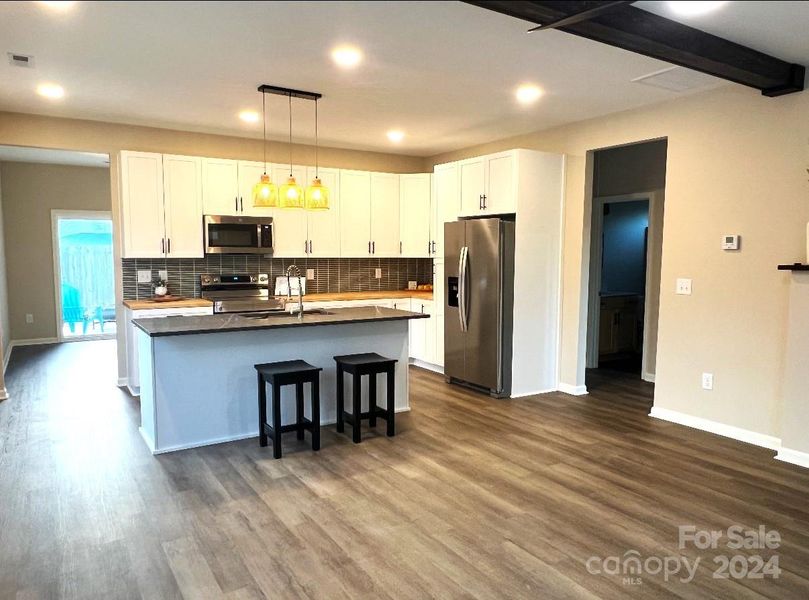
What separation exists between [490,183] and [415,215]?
166cm

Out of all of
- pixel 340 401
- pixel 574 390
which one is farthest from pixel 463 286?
pixel 340 401

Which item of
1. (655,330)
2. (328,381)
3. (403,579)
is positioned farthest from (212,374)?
(655,330)

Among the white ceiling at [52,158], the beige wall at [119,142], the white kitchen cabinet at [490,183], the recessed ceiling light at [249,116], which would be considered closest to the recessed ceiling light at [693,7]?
the white kitchen cabinet at [490,183]

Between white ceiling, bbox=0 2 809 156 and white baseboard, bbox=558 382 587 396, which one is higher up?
white ceiling, bbox=0 2 809 156

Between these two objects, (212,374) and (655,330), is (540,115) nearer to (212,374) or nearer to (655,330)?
(655,330)

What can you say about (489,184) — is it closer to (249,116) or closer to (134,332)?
(249,116)

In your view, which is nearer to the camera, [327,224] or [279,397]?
[279,397]

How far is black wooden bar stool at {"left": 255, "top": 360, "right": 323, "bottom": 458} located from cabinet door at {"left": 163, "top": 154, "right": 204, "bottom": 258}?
2271 mm

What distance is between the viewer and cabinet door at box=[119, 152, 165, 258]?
17.4 ft

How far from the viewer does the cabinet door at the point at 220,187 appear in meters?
5.70

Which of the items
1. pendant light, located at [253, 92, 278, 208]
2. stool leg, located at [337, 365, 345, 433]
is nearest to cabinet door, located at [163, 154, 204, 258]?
pendant light, located at [253, 92, 278, 208]

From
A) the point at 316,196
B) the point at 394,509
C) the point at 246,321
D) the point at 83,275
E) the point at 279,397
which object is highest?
the point at 316,196

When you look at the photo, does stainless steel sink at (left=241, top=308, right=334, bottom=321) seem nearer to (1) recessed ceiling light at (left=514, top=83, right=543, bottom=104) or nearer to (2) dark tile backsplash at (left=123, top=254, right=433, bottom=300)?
(2) dark tile backsplash at (left=123, top=254, right=433, bottom=300)

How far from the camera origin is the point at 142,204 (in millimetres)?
5391
